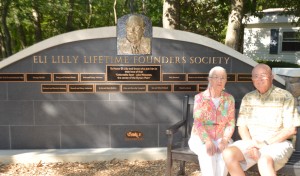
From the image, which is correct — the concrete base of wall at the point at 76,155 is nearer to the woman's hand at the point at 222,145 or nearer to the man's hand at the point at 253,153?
the woman's hand at the point at 222,145

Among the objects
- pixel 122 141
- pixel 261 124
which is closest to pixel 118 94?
pixel 122 141

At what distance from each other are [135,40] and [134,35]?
0.24 feet

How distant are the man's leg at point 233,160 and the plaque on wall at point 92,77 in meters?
2.36

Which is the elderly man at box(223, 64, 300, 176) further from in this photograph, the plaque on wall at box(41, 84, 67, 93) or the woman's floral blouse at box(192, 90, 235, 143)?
the plaque on wall at box(41, 84, 67, 93)

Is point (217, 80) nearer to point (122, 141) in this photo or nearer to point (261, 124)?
point (261, 124)

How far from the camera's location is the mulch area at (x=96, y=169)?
183 inches

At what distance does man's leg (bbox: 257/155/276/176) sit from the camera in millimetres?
3234

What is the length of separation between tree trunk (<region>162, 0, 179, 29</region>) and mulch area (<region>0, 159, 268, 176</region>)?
3.81 m

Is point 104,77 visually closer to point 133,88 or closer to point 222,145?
point 133,88

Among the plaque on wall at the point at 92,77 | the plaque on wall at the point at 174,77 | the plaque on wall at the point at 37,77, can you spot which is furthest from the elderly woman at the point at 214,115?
the plaque on wall at the point at 37,77

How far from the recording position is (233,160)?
3.34m

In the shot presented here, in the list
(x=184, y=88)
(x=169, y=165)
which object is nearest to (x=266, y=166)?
(x=169, y=165)

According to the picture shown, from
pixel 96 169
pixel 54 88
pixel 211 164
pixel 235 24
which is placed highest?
pixel 235 24

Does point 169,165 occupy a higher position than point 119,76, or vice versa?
point 119,76
